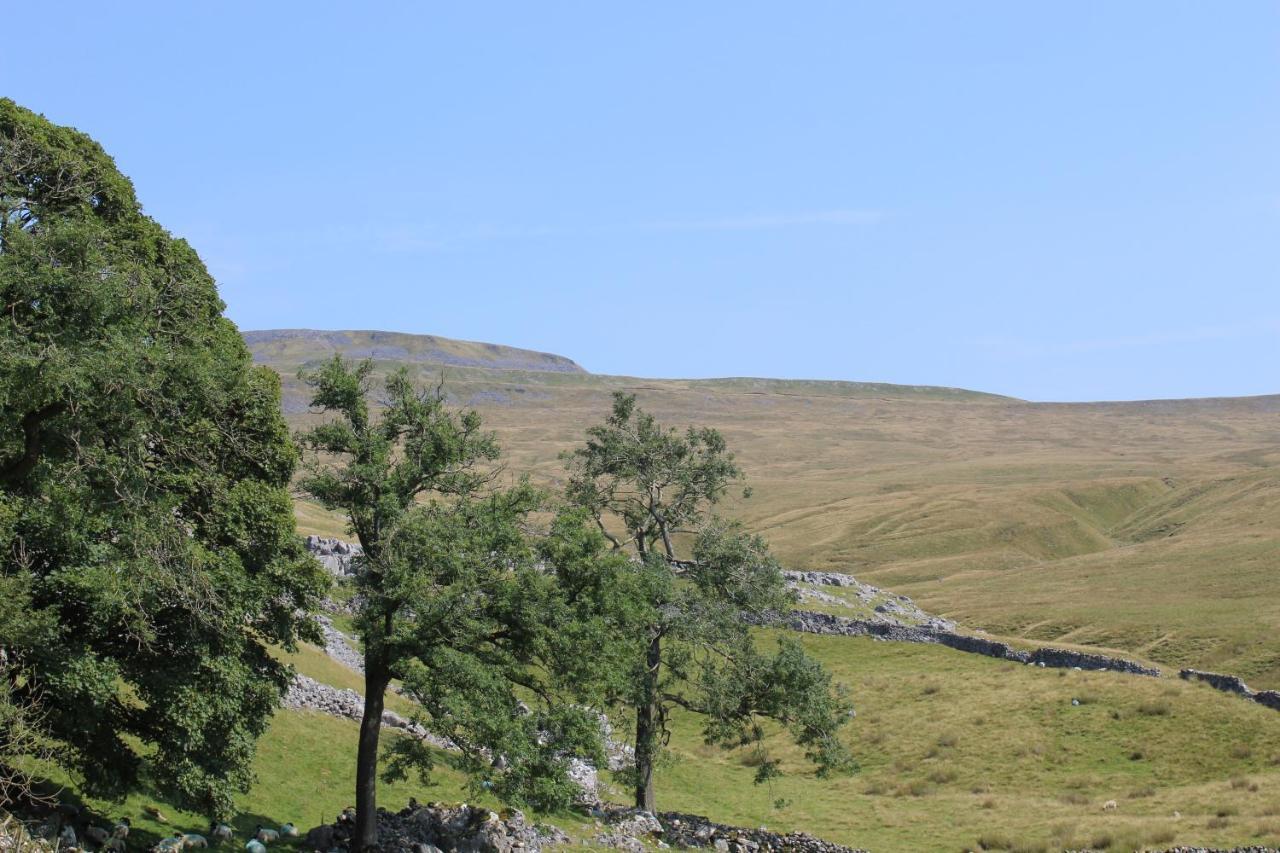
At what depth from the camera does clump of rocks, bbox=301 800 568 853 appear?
1160 inches

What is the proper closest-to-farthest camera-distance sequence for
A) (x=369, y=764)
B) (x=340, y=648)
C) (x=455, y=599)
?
(x=455, y=599)
(x=369, y=764)
(x=340, y=648)

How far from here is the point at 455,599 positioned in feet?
92.9

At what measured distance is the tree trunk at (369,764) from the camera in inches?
1128

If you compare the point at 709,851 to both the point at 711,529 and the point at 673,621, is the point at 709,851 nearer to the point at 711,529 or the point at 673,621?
the point at 673,621

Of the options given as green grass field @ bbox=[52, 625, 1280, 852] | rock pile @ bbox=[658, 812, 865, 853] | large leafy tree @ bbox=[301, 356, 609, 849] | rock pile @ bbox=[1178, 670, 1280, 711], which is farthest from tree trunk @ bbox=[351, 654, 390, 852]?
rock pile @ bbox=[1178, 670, 1280, 711]

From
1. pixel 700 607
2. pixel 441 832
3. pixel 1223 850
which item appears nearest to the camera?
pixel 441 832

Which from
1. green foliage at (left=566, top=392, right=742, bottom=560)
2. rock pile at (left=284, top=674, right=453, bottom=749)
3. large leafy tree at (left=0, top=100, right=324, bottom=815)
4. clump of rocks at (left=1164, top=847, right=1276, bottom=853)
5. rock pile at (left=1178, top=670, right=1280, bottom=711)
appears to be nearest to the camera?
large leafy tree at (left=0, top=100, right=324, bottom=815)

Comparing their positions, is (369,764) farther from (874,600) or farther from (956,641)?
(874,600)

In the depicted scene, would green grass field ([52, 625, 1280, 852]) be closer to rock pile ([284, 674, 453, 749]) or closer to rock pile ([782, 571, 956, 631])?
rock pile ([284, 674, 453, 749])

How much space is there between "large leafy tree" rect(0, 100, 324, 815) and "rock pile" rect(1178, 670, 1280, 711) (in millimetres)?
52134

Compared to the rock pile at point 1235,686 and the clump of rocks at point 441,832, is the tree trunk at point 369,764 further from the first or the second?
the rock pile at point 1235,686

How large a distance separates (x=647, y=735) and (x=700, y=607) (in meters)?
4.99

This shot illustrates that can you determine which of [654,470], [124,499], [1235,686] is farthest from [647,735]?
[1235,686]

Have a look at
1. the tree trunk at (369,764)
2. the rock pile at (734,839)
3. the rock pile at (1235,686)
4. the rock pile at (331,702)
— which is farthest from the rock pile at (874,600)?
Answer: the tree trunk at (369,764)
